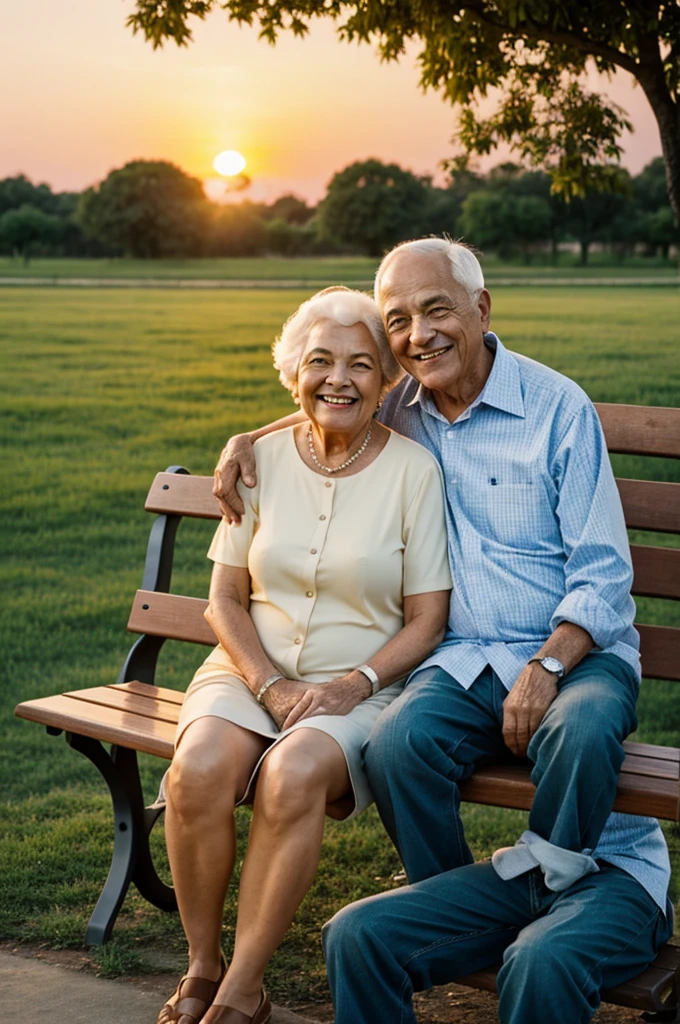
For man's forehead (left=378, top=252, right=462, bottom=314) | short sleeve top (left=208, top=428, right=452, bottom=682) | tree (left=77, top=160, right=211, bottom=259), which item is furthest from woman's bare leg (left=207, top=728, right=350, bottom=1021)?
tree (left=77, top=160, right=211, bottom=259)

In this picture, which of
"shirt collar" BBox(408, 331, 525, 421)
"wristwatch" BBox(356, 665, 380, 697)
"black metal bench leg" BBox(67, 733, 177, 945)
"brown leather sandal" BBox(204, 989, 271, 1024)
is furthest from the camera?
"black metal bench leg" BBox(67, 733, 177, 945)

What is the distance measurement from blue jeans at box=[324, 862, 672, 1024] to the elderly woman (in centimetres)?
21

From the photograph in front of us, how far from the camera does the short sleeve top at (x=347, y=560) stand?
128 inches

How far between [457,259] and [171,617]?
1461 mm

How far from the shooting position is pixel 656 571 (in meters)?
3.52

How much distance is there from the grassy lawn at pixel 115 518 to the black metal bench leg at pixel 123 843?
0.07 m

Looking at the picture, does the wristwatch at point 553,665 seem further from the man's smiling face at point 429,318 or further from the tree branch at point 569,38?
the tree branch at point 569,38

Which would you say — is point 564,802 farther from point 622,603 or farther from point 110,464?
point 110,464

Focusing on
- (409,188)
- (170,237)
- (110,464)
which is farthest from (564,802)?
(170,237)

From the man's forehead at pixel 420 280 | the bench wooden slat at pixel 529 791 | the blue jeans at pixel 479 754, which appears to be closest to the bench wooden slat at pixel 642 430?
the man's forehead at pixel 420 280

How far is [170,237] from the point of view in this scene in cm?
4491

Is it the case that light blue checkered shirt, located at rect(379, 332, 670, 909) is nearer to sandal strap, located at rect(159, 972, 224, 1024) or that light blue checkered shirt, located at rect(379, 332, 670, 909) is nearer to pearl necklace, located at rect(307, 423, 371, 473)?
pearl necklace, located at rect(307, 423, 371, 473)

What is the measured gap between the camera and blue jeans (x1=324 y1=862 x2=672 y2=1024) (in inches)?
100

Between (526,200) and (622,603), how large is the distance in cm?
2127
